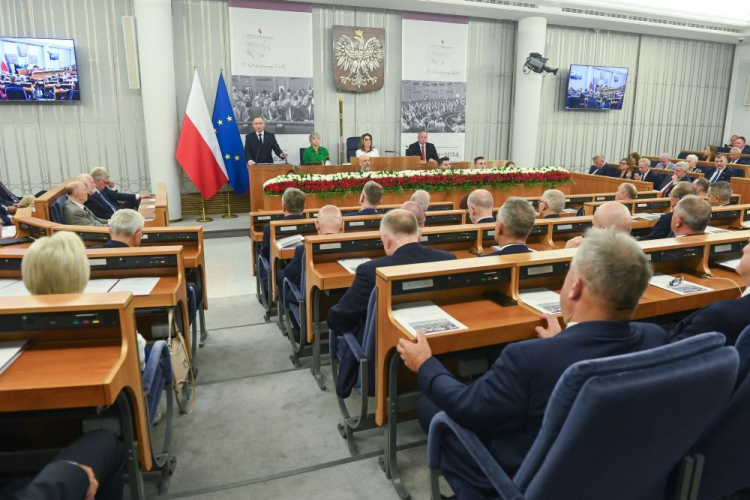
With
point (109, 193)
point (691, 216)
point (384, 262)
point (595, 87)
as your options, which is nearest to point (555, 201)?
point (691, 216)

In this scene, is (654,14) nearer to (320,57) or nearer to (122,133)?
(320,57)

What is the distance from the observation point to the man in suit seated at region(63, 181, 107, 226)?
533cm

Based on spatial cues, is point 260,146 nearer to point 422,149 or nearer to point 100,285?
point 422,149

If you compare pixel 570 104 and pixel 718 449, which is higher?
pixel 570 104

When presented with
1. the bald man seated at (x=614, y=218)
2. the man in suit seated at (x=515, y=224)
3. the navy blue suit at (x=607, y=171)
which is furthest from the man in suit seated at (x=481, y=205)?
the navy blue suit at (x=607, y=171)

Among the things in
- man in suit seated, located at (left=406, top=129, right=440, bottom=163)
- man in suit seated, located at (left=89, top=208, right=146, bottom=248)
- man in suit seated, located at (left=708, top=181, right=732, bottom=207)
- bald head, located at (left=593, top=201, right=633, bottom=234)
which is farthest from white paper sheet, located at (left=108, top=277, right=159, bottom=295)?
man in suit seated, located at (left=406, top=129, right=440, bottom=163)

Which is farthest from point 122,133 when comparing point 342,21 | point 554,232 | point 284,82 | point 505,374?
point 505,374

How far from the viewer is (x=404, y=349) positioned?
204 centimetres

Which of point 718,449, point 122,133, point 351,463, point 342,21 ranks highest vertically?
point 342,21

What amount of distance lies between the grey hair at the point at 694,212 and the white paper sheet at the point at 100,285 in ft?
11.5

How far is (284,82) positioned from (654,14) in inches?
319

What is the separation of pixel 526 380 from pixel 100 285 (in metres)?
2.45

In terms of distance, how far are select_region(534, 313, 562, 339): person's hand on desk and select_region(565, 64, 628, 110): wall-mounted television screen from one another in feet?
35.7

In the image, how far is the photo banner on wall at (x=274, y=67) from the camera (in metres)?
9.20
